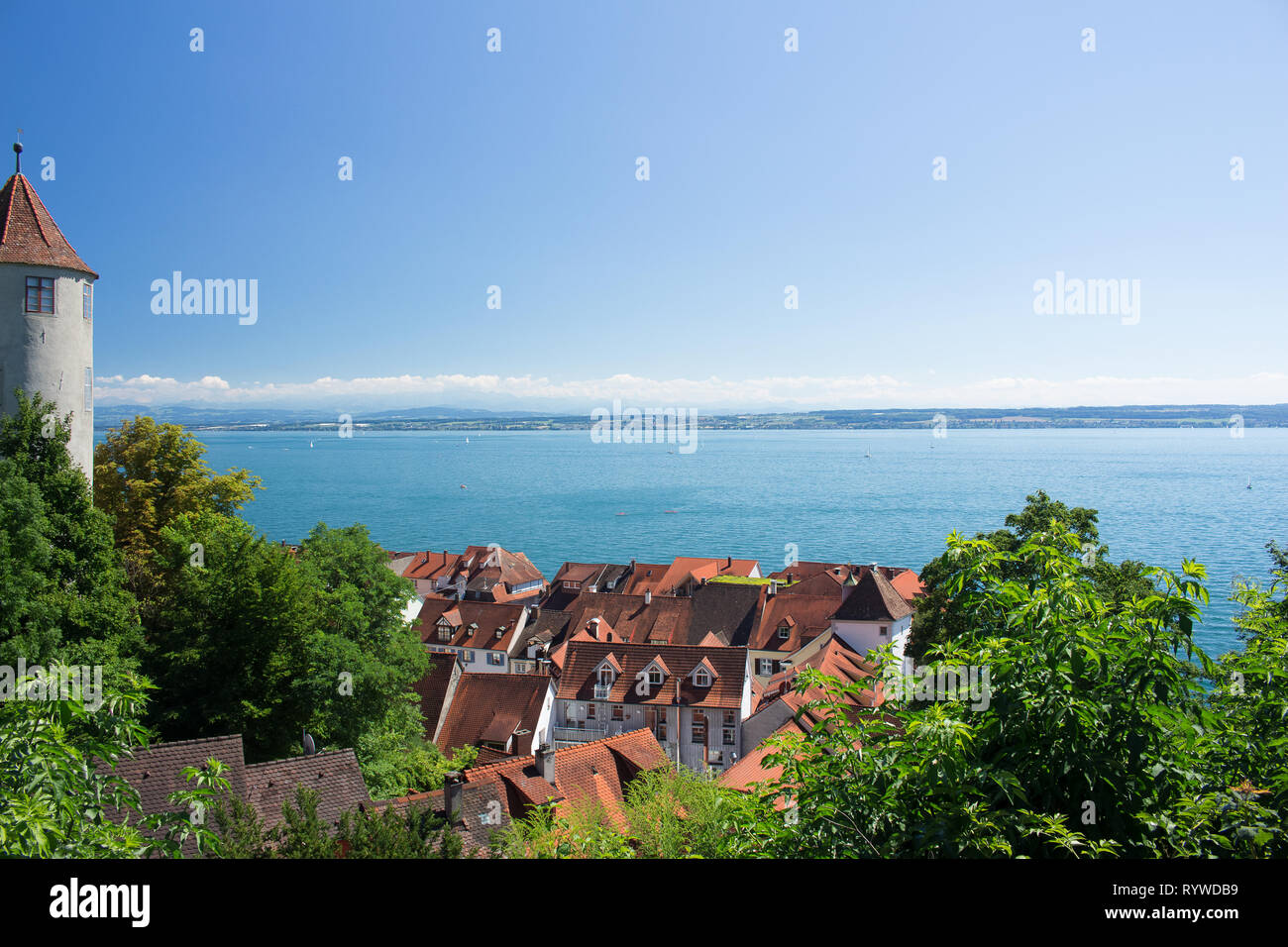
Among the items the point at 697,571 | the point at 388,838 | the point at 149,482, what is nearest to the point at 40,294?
the point at 149,482

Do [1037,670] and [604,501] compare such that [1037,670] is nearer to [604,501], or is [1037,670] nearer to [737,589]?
[737,589]

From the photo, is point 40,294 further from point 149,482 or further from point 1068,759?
point 1068,759

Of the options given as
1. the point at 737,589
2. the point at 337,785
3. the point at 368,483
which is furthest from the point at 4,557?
the point at 368,483

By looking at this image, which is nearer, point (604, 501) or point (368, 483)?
point (604, 501)

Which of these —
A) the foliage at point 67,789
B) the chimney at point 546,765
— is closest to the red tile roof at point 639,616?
the chimney at point 546,765

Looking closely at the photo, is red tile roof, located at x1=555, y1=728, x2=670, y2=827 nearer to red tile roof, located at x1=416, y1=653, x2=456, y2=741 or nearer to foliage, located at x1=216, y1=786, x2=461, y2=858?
red tile roof, located at x1=416, y1=653, x2=456, y2=741

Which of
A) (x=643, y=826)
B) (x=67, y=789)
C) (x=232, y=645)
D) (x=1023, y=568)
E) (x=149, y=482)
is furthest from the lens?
(x=149, y=482)

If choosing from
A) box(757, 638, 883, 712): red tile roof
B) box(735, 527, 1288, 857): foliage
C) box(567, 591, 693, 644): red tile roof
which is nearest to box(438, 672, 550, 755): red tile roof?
box(757, 638, 883, 712): red tile roof
